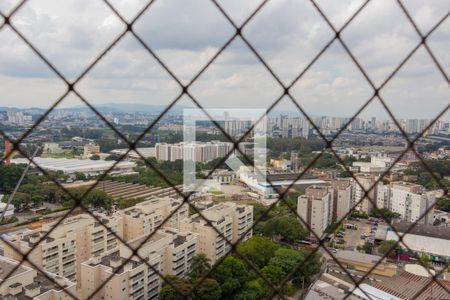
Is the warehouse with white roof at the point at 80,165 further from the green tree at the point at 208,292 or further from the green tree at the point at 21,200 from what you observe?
the green tree at the point at 208,292

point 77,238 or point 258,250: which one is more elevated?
point 77,238

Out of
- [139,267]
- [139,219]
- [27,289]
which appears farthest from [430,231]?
[27,289]

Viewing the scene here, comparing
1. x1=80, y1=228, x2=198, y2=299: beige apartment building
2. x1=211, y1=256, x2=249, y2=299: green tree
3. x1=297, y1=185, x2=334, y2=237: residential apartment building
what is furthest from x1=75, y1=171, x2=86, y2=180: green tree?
x1=211, y1=256, x2=249, y2=299: green tree

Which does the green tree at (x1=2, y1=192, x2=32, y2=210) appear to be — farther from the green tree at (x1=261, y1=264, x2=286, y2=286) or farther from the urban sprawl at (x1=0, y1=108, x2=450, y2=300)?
the green tree at (x1=261, y1=264, x2=286, y2=286)

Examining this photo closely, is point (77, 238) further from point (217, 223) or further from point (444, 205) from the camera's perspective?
point (444, 205)

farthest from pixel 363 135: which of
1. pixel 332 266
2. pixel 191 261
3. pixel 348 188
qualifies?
pixel 191 261

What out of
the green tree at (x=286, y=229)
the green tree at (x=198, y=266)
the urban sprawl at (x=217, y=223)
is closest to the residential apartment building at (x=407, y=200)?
the urban sprawl at (x=217, y=223)

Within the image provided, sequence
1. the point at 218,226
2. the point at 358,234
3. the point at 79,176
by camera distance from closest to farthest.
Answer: the point at 218,226 < the point at 358,234 < the point at 79,176

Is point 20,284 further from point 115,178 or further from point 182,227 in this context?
point 115,178
